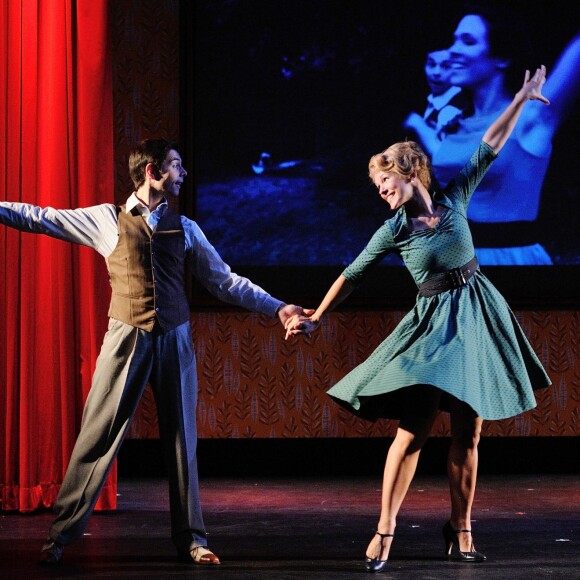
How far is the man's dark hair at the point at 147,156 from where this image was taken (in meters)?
3.00

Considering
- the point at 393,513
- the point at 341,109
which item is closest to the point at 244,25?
the point at 341,109

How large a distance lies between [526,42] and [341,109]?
969 millimetres

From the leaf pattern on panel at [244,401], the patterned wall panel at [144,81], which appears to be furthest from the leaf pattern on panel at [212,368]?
the patterned wall panel at [144,81]

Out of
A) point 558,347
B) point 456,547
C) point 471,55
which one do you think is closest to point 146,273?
point 456,547

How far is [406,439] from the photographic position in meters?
2.87

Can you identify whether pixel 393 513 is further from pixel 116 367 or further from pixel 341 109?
pixel 341 109

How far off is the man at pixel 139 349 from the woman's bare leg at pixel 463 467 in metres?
0.74

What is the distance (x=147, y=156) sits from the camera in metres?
3.01

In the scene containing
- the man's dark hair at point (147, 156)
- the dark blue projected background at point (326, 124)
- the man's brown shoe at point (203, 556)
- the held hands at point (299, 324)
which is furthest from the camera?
the dark blue projected background at point (326, 124)

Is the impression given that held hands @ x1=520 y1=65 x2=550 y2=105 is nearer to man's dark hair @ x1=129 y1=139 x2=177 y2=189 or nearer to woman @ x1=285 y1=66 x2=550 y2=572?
woman @ x1=285 y1=66 x2=550 y2=572

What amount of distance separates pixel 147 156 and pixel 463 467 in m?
1.36

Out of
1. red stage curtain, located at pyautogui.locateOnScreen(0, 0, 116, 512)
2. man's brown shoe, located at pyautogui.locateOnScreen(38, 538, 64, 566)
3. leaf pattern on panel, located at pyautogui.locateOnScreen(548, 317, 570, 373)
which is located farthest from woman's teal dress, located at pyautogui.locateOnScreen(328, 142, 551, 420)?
leaf pattern on panel, located at pyautogui.locateOnScreen(548, 317, 570, 373)

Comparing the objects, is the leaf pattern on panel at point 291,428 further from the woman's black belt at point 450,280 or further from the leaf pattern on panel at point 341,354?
the woman's black belt at point 450,280

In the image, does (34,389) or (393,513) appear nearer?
(393,513)
